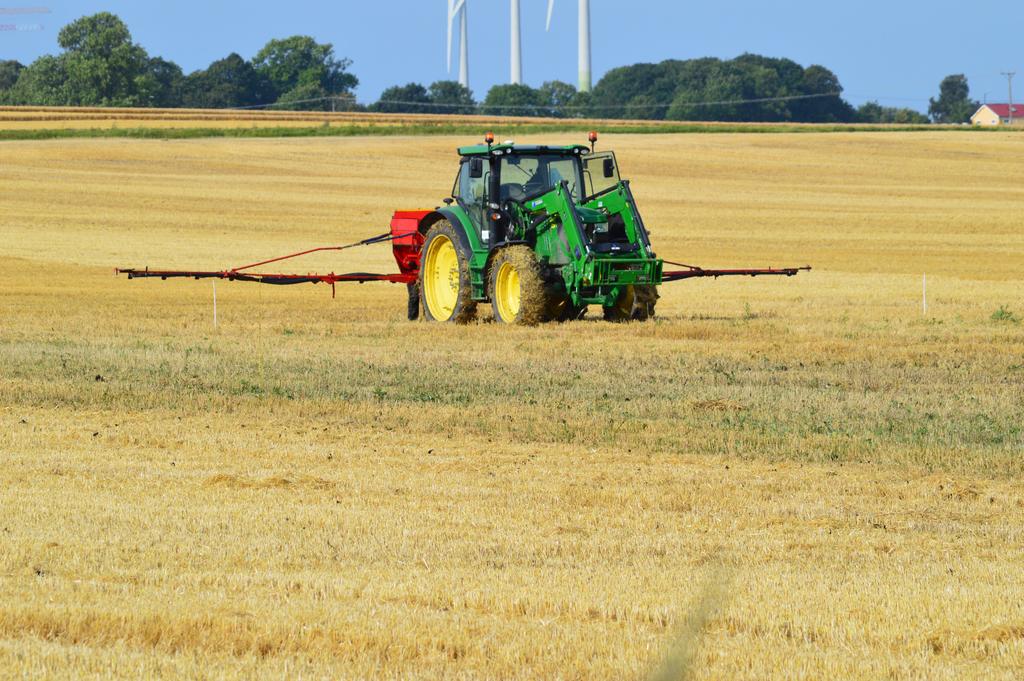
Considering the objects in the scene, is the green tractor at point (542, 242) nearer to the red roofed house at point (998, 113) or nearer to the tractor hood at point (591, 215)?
the tractor hood at point (591, 215)

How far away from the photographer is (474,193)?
21.5m

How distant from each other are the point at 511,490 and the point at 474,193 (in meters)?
11.9

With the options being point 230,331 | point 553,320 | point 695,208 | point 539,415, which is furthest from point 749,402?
point 695,208

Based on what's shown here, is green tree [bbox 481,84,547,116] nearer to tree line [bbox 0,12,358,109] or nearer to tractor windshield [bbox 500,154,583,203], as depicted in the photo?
tree line [bbox 0,12,358,109]

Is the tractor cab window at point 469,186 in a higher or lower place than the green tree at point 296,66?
lower

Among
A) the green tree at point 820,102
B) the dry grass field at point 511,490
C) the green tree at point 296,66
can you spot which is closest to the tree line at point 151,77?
the green tree at point 296,66

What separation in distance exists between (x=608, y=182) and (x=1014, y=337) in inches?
226

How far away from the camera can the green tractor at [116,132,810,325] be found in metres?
20.1

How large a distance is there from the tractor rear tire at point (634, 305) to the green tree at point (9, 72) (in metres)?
141

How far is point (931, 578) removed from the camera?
7.57 m

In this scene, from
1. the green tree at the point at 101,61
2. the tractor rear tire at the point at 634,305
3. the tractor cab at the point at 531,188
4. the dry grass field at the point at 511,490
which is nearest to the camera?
the dry grass field at the point at 511,490

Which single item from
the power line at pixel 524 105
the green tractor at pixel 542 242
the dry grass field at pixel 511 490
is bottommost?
the dry grass field at pixel 511 490

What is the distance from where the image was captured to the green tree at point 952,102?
165 meters

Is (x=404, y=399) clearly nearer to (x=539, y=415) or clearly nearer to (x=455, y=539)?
(x=539, y=415)
